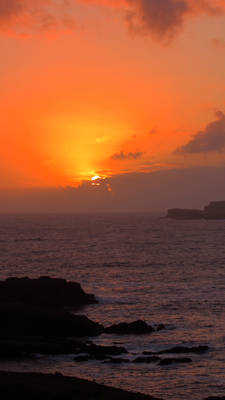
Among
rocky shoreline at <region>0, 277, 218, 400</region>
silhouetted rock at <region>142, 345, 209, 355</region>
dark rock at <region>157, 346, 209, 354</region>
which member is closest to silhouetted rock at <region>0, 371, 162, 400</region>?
rocky shoreline at <region>0, 277, 218, 400</region>

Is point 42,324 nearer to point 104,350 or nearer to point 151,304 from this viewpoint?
point 104,350

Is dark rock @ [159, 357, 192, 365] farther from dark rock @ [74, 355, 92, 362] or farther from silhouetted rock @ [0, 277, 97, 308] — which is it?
silhouetted rock @ [0, 277, 97, 308]

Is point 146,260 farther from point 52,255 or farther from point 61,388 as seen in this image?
point 61,388

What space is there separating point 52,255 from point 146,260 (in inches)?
891

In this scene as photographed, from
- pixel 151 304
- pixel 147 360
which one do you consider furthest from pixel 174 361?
pixel 151 304

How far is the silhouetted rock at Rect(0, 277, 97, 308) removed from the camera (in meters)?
56.8

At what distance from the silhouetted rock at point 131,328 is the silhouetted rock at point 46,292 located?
41.6ft

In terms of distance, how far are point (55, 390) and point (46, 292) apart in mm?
32468

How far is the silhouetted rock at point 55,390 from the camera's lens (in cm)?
2547

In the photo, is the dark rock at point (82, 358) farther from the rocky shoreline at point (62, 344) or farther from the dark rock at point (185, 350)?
the dark rock at point (185, 350)

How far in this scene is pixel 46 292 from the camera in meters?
58.3

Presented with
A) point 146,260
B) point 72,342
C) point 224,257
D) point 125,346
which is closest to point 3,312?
point 72,342

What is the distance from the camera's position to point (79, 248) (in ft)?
443

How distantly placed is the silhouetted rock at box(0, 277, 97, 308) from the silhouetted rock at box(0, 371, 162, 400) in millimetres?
28241
